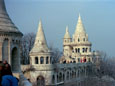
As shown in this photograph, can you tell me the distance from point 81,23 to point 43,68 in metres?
23.4

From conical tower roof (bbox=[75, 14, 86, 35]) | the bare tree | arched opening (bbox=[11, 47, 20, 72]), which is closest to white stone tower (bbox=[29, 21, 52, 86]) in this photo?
the bare tree

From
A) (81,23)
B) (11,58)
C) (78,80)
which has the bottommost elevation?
(78,80)

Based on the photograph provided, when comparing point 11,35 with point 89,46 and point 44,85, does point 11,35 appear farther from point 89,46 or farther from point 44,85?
point 89,46

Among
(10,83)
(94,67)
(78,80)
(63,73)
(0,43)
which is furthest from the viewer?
(94,67)

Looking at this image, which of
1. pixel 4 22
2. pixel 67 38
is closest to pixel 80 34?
pixel 67 38

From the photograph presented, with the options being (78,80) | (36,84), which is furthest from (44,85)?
(78,80)

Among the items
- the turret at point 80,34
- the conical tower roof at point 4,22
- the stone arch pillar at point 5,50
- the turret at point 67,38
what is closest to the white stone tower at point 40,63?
the conical tower roof at point 4,22

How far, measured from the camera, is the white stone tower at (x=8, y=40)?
1742 centimetres

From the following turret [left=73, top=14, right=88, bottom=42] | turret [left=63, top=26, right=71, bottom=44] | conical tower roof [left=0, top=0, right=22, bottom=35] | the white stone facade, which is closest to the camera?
conical tower roof [left=0, top=0, right=22, bottom=35]

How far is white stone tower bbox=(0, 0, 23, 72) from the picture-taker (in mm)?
17422

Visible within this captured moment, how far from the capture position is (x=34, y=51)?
32344 mm

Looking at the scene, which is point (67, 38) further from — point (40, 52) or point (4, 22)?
point (4, 22)

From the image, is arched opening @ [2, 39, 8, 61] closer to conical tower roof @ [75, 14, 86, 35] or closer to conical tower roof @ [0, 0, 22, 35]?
conical tower roof @ [0, 0, 22, 35]

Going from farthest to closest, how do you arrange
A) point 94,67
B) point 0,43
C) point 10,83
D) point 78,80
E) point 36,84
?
point 94,67 → point 78,80 → point 36,84 → point 0,43 → point 10,83
